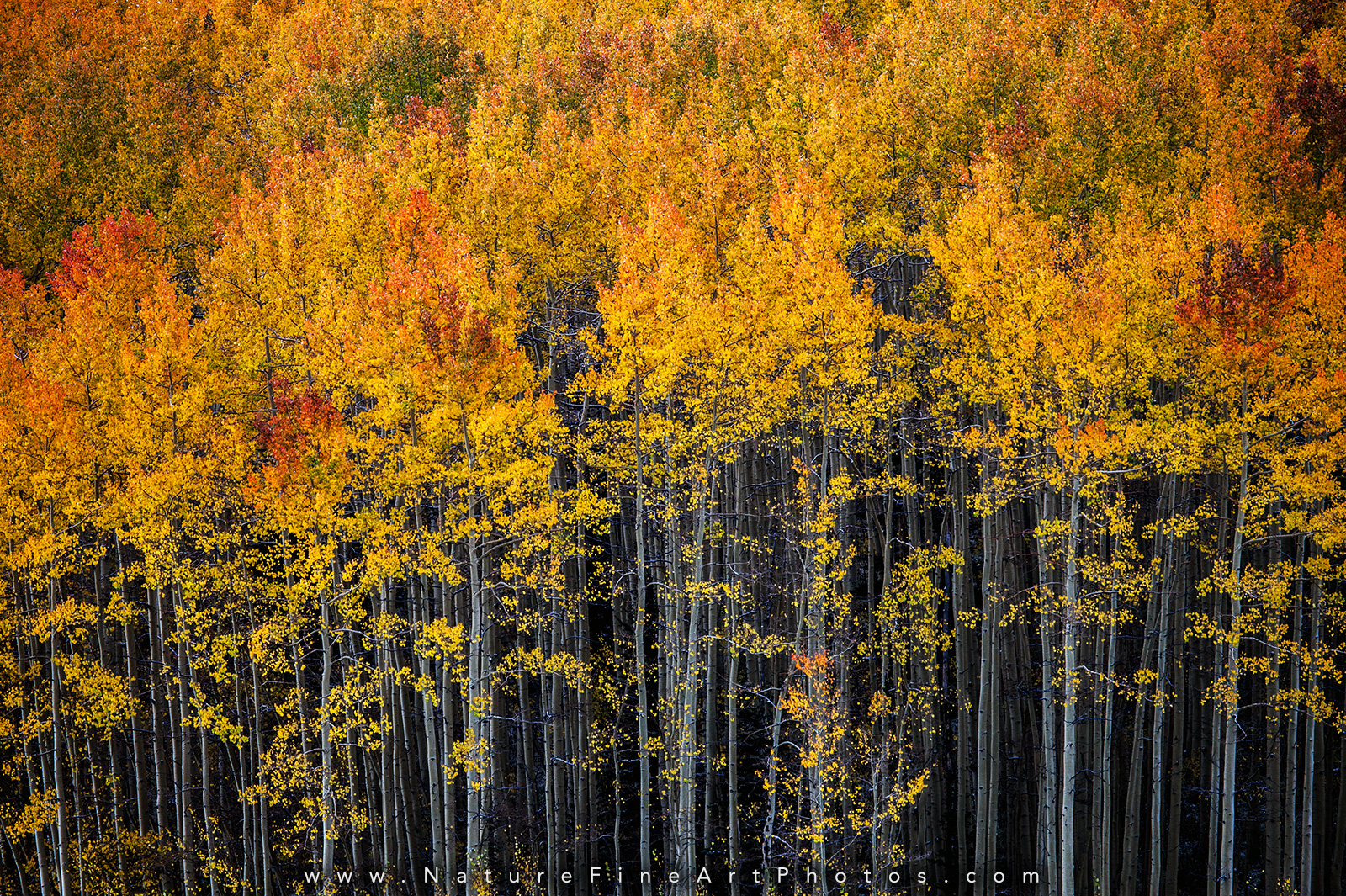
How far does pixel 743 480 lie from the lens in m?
19.0

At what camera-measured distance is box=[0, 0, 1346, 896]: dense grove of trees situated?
14.6m

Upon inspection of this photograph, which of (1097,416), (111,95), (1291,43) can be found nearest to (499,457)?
(1097,416)

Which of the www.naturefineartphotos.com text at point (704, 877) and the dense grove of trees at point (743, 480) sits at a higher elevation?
the dense grove of trees at point (743, 480)

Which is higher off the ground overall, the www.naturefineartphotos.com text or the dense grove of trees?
the dense grove of trees

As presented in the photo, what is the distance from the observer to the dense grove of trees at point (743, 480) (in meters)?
14.6

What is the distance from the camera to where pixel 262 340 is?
1647 cm

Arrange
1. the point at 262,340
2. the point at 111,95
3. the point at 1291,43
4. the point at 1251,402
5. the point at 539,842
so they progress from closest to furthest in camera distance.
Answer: the point at 1251,402, the point at 262,340, the point at 539,842, the point at 1291,43, the point at 111,95

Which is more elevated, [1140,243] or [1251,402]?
[1140,243]

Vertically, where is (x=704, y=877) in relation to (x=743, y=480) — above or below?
below

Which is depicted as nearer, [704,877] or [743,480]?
[704,877]

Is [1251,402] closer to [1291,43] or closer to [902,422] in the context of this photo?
[902,422]

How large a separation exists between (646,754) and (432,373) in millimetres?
6483

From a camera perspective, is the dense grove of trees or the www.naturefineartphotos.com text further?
the www.naturefineartphotos.com text

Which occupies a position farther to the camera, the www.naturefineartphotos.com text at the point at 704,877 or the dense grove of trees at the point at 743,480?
the www.naturefineartphotos.com text at the point at 704,877
